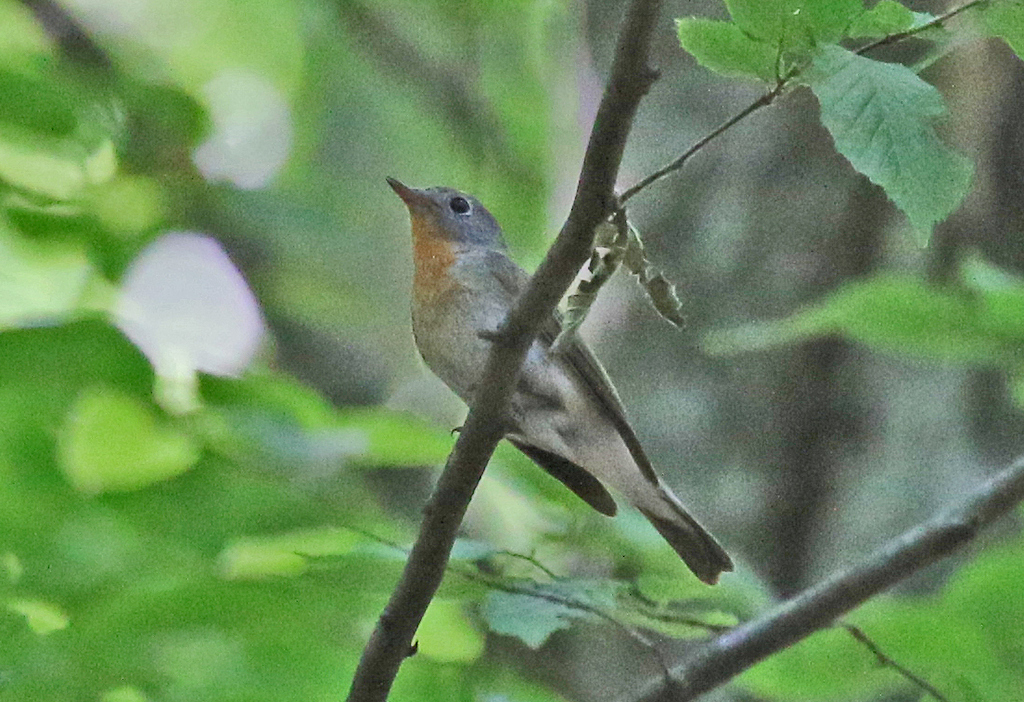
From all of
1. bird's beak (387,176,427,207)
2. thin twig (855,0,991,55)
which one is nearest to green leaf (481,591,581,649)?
thin twig (855,0,991,55)

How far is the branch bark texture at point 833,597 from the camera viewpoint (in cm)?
188

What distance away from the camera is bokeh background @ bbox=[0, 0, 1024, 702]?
6.29 feet

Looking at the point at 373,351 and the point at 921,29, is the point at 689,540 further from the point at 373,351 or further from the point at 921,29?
the point at 373,351

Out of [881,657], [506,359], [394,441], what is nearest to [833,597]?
[881,657]

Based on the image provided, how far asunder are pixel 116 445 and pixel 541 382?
1273 millimetres

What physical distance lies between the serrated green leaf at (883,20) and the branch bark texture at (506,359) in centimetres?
28

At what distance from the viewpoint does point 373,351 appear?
4395 mm

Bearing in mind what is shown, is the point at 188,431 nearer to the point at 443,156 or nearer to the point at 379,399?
the point at 379,399

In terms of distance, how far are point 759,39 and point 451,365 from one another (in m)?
1.76

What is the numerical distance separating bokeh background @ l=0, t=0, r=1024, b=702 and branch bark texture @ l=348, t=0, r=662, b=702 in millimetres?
193

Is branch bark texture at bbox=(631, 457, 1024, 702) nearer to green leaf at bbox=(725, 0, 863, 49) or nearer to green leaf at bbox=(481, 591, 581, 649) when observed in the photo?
green leaf at bbox=(481, 591, 581, 649)

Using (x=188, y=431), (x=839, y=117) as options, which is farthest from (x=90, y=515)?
(x=839, y=117)

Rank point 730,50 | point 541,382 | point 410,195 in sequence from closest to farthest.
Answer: point 730,50 → point 541,382 → point 410,195

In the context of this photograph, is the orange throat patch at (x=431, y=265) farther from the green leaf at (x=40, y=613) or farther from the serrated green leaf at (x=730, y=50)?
the serrated green leaf at (x=730, y=50)
